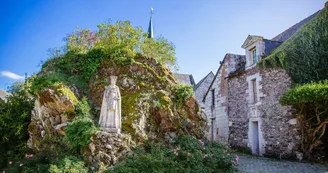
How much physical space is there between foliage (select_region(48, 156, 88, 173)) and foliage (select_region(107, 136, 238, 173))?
0.65m

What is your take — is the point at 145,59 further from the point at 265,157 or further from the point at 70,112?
the point at 265,157

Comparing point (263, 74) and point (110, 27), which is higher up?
point (110, 27)

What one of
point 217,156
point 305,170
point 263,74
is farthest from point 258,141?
point 217,156

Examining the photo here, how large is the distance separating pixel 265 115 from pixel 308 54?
312cm

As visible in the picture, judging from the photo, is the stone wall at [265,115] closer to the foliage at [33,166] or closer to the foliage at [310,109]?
the foliage at [310,109]

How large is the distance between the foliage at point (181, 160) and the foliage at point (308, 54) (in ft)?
17.1

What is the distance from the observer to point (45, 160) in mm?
5867

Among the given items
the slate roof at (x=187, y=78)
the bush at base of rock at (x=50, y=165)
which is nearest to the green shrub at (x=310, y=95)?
the bush at base of rock at (x=50, y=165)

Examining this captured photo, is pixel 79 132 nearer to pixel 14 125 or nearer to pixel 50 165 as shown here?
pixel 50 165

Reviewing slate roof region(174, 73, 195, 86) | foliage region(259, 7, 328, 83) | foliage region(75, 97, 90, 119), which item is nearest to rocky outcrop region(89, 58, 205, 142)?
Answer: foliage region(75, 97, 90, 119)

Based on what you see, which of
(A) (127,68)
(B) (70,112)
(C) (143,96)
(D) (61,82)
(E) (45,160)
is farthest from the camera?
(A) (127,68)

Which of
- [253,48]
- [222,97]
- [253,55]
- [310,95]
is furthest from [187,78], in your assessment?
[310,95]

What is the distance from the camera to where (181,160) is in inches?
234

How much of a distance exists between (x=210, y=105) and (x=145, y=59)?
24.7 ft
